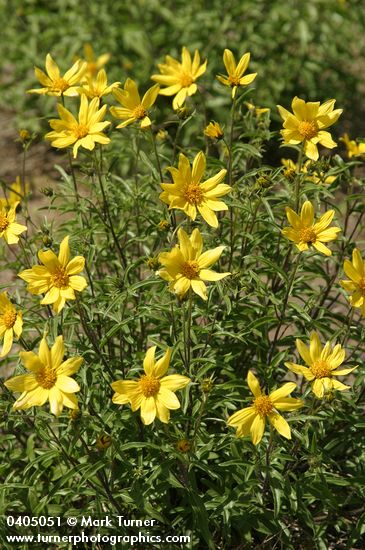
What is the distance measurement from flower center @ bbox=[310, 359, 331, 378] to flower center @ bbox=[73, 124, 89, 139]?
4.32 feet

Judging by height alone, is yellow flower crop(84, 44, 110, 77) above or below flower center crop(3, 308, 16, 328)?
above

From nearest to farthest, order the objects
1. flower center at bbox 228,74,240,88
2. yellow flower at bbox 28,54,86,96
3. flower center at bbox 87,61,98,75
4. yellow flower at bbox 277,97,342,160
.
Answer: yellow flower at bbox 277,97,342,160 < flower center at bbox 228,74,240,88 < yellow flower at bbox 28,54,86,96 < flower center at bbox 87,61,98,75

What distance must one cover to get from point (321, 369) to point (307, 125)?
3.18 ft

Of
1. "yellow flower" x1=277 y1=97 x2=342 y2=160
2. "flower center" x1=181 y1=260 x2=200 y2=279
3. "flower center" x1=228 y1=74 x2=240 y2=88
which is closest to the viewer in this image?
"flower center" x1=181 y1=260 x2=200 y2=279

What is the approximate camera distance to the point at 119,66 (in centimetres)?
601

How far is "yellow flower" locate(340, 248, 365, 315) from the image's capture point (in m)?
2.38

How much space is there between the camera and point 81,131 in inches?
107

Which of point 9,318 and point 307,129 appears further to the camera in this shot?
point 307,129

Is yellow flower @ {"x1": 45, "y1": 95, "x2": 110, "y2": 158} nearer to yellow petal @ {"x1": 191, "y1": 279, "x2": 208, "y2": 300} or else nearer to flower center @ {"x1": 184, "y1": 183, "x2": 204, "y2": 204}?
flower center @ {"x1": 184, "y1": 183, "x2": 204, "y2": 204}

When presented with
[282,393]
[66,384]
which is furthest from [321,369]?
[66,384]

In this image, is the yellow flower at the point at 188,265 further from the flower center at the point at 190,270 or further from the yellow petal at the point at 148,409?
the yellow petal at the point at 148,409

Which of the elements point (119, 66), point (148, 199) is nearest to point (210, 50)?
point (119, 66)

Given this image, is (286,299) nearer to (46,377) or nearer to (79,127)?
(46,377)

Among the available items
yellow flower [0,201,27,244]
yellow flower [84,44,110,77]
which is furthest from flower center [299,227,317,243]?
yellow flower [84,44,110,77]
